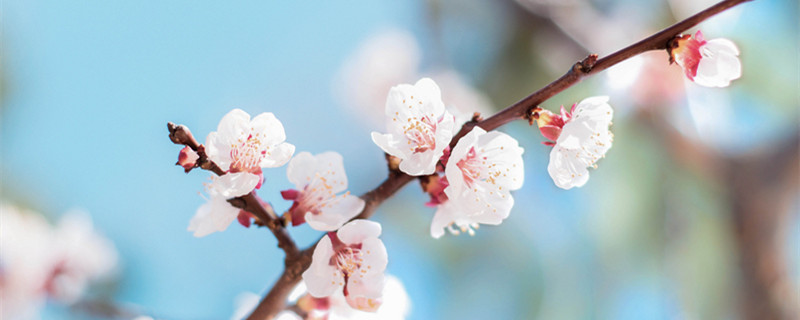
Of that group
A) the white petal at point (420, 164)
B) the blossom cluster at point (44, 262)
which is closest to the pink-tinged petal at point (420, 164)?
the white petal at point (420, 164)

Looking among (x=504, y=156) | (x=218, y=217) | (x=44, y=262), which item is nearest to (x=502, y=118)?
(x=504, y=156)

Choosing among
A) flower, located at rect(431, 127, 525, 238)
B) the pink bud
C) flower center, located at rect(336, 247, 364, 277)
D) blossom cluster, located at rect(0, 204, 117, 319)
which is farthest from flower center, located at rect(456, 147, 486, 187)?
blossom cluster, located at rect(0, 204, 117, 319)

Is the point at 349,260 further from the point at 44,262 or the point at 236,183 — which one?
the point at 44,262

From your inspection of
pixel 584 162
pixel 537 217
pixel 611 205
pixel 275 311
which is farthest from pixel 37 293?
pixel 611 205

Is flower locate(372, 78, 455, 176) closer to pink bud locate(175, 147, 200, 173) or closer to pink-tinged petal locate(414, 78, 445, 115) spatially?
pink-tinged petal locate(414, 78, 445, 115)

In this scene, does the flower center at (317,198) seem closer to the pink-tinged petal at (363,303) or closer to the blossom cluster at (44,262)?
the pink-tinged petal at (363,303)

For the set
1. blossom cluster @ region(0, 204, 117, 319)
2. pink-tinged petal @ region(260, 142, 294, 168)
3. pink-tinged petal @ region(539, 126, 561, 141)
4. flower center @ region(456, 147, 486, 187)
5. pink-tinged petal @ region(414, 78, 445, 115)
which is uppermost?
blossom cluster @ region(0, 204, 117, 319)
